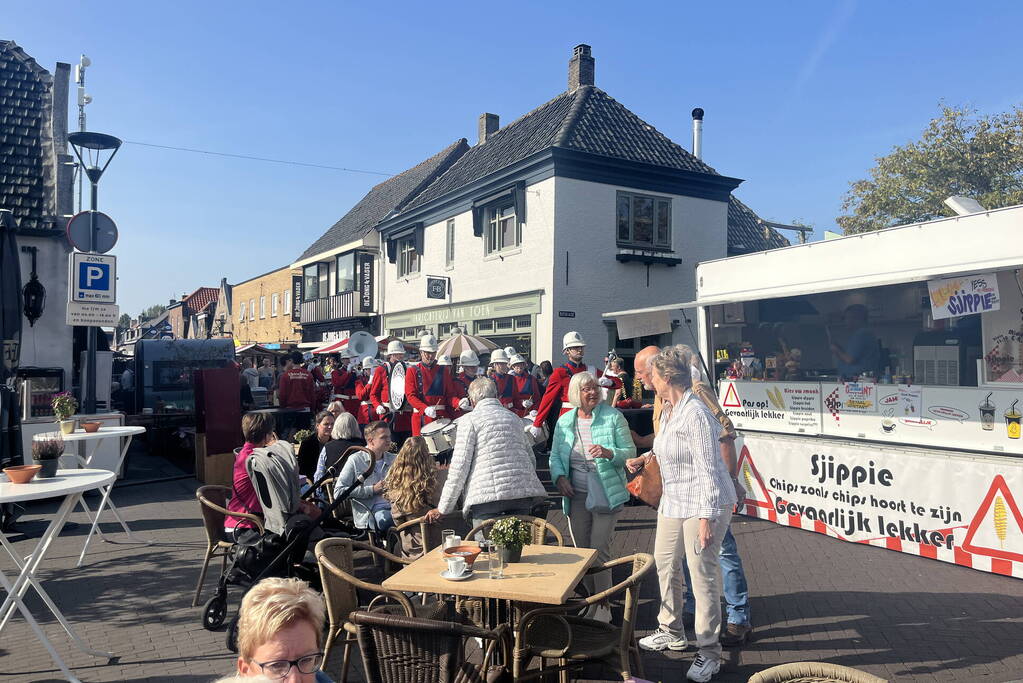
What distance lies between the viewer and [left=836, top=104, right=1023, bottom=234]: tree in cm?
2655

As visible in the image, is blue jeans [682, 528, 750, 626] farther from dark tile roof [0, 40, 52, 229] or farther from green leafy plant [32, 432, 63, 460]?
dark tile roof [0, 40, 52, 229]

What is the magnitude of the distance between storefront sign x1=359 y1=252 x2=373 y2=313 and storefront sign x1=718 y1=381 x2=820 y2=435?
65.1 ft

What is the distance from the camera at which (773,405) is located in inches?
325

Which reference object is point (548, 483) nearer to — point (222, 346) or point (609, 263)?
point (609, 263)

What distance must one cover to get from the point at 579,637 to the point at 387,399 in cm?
687

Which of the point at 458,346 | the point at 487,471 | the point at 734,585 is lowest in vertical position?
the point at 734,585

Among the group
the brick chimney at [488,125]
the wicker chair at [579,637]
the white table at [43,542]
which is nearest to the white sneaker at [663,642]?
the wicker chair at [579,637]

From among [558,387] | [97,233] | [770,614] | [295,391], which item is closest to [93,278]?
[97,233]

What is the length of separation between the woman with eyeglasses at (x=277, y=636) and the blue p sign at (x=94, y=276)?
846cm

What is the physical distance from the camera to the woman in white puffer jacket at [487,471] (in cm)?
457

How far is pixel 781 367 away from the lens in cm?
823

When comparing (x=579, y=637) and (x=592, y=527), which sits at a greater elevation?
(x=592, y=527)

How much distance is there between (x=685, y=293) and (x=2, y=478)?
54.1ft

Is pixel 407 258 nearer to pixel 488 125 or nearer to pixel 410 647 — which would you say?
pixel 488 125
